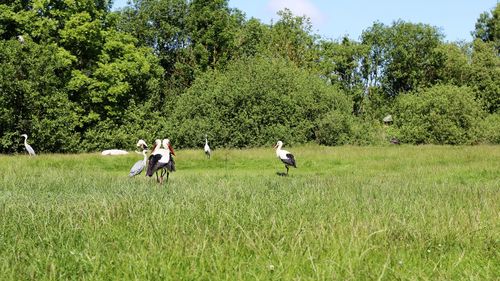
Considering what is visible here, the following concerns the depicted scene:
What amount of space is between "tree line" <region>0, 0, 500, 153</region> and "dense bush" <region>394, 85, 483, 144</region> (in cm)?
11

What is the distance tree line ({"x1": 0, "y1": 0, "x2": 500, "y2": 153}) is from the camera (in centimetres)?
3694

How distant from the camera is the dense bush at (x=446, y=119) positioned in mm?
46875

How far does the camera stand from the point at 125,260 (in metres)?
5.05

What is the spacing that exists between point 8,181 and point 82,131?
2906cm

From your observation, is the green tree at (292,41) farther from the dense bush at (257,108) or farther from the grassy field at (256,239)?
the grassy field at (256,239)

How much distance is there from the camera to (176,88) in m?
53.4

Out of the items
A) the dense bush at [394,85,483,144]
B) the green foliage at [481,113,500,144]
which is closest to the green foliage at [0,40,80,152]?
the dense bush at [394,85,483,144]

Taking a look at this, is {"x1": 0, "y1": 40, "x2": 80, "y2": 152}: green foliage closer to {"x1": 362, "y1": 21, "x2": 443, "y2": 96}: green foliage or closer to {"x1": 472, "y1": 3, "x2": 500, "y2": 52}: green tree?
{"x1": 362, "y1": 21, "x2": 443, "y2": 96}: green foliage

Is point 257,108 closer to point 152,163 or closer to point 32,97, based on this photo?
point 32,97

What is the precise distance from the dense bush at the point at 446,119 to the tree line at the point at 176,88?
0.11 meters

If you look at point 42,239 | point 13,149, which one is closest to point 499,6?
point 13,149

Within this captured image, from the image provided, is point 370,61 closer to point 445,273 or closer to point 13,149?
point 13,149

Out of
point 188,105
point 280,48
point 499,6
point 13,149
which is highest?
point 499,6

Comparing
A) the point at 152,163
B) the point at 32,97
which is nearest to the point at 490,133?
the point at 32,97
